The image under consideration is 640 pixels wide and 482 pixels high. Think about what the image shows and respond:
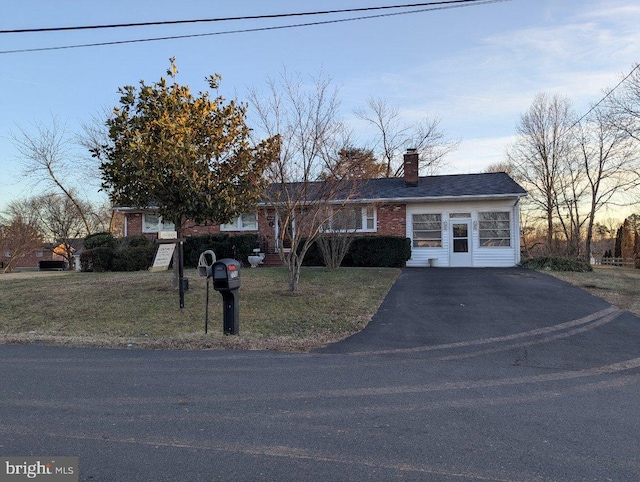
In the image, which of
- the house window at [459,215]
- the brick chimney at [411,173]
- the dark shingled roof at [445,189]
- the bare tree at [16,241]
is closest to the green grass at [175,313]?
the dark shingled roof at [445,189]

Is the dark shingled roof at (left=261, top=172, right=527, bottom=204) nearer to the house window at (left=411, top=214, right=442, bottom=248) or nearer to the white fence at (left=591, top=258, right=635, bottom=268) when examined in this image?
the house window at (left=411, top=214, right=442, bottom=248)

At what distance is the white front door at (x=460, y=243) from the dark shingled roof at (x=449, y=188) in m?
1.37

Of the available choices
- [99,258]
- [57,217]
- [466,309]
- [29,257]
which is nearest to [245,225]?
[99,258]

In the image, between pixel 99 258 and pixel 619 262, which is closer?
pixel 99 258

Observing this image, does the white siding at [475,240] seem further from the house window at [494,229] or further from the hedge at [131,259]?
the hedge at [131,259]

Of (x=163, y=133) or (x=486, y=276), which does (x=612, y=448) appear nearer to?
(x=163, y=133)

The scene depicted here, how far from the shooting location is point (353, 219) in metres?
18.7

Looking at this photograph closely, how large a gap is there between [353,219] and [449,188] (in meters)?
5.52

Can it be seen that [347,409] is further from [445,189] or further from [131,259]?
[445,189]

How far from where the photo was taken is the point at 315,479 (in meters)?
3.25

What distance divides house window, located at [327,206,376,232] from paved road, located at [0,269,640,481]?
7.46m

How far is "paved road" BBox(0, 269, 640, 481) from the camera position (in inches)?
137

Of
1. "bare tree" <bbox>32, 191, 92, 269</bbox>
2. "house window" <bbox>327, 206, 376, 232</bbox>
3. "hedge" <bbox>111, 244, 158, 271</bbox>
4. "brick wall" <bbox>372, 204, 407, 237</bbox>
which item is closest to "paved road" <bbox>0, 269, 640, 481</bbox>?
"house window" <bbox>327, 206, 376, 232</bbox>

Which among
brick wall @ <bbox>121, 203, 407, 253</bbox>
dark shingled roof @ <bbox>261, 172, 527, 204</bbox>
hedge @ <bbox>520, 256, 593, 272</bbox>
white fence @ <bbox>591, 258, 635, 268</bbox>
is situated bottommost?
white fence @ <bbox>591, 258, 635, 268</bbox>
